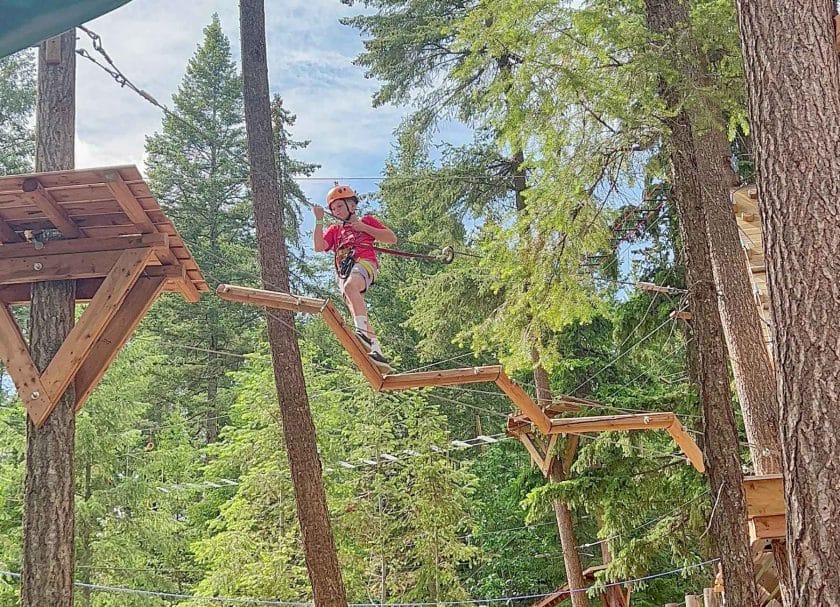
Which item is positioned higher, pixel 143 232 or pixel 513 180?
pixel 513 180

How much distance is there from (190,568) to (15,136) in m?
8.63

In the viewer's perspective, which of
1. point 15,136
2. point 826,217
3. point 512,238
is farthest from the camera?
point 15,136

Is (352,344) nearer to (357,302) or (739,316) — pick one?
(357,302)

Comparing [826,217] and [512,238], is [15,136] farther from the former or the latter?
[826,217]

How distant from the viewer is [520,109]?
14.8ft

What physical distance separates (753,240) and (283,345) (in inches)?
167

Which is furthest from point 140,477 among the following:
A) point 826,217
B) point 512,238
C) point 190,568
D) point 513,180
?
point 826,217

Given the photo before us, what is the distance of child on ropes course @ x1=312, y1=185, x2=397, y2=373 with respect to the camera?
171 inches

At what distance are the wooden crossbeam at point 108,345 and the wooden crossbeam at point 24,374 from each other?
0.20m

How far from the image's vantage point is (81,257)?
349 cm

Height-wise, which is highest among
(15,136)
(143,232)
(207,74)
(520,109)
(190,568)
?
(207,74)

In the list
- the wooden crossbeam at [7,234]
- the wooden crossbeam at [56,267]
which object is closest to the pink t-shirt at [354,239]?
the wooden crossbeam at [56,267]

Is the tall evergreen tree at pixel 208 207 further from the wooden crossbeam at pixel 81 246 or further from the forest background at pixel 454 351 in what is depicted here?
the wooden crossbeam at pixel 81 246

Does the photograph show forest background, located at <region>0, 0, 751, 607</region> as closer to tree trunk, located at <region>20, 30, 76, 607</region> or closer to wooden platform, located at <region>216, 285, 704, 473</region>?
wooden platform, located at <region>216, 285, 704, 473</region>
